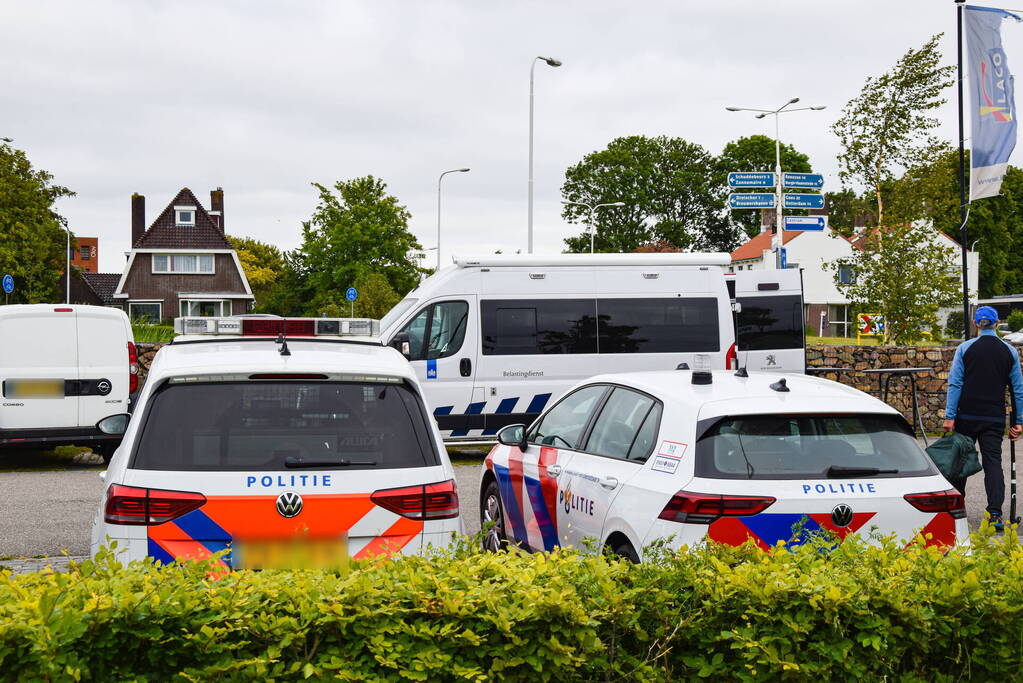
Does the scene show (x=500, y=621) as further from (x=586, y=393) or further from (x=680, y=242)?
(x=680, y=242)

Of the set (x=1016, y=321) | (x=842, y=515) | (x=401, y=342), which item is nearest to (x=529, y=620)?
(x=842, y=515)

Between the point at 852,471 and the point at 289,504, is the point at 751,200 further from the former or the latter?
the point at 289,504

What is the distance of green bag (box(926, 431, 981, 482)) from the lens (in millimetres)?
8469

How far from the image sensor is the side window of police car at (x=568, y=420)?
6.85 metres

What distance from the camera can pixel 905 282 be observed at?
85.0 feet

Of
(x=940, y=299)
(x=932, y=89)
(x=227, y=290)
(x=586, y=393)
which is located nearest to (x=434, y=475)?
(x=586, y=393)

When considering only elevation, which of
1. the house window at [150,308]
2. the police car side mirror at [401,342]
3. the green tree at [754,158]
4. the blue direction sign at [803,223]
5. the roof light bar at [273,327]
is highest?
the green tree at [754,158]

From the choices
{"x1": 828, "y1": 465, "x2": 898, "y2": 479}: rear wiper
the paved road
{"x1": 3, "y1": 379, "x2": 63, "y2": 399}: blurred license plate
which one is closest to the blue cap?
the paved road

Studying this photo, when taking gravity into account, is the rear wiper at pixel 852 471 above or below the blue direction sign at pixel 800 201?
below

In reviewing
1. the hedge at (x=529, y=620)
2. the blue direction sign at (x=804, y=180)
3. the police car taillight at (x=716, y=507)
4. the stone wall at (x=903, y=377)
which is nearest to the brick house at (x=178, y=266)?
the blue direction sign at (x=804, y=180)

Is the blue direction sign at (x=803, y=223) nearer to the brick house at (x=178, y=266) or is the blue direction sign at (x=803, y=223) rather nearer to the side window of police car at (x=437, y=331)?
the side window of police car at (x=437, y=331)

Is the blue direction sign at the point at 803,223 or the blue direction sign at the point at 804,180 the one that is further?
the blue direction sign at the point at 804,180

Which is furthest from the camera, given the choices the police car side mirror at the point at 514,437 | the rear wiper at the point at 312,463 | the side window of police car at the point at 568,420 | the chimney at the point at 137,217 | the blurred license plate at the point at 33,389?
the chimney at the point at 137,217

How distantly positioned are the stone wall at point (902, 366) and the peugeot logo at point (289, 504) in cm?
1636
